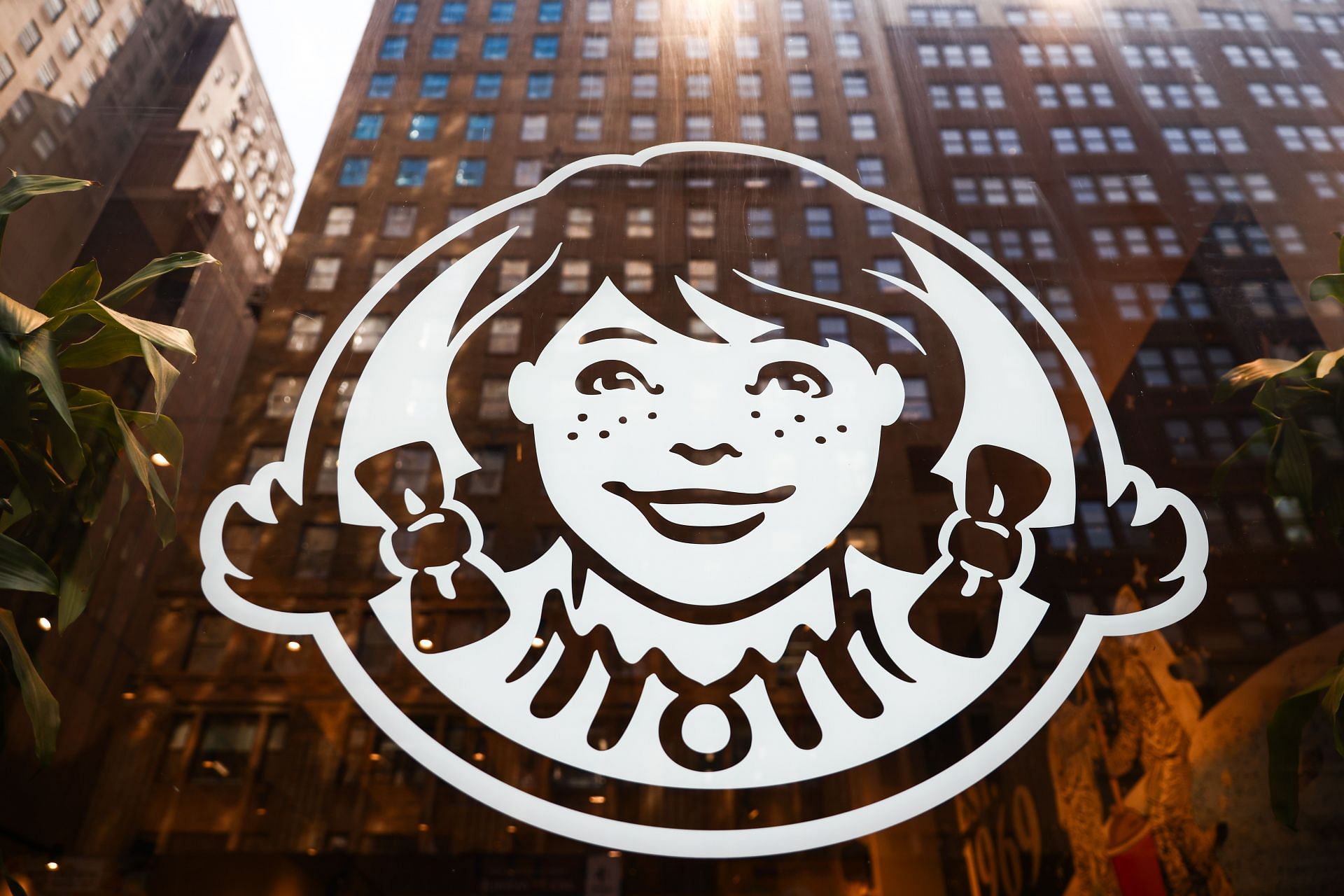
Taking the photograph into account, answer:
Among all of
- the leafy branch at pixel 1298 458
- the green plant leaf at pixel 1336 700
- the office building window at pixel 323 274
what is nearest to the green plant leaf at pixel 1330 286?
the leafy branch at pixel 1298 458

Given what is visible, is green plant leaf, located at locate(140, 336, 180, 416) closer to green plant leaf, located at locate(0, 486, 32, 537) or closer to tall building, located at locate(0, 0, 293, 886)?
green plant leaf, located at locate(0, 486, 32, 537)

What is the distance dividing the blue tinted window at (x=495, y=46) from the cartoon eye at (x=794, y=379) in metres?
2.08

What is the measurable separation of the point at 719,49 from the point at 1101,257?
188cm

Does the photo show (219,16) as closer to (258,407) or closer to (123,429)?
(258,407)

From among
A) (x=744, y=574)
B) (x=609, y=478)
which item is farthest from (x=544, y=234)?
(x=744, y=574)

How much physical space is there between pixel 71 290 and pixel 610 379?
1.48 m

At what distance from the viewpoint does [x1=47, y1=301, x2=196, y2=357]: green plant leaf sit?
5.86 ft

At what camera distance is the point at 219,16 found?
3.70 metres

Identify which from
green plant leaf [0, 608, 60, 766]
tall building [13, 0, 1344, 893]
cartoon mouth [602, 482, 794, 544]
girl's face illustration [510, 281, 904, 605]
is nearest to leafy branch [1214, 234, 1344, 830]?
tall building [13, 0, 1344, 893]

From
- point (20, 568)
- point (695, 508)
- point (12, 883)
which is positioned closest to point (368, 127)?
point (695, 508)

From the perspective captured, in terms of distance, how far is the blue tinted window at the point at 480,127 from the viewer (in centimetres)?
346

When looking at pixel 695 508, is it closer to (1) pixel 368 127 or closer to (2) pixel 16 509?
(2) pixel 16 509

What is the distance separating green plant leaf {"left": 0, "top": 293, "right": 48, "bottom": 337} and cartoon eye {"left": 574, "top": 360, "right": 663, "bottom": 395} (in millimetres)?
1452

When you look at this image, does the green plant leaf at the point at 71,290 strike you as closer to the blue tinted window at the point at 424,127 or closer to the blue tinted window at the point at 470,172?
the blue tinted window at the point at 470,172
